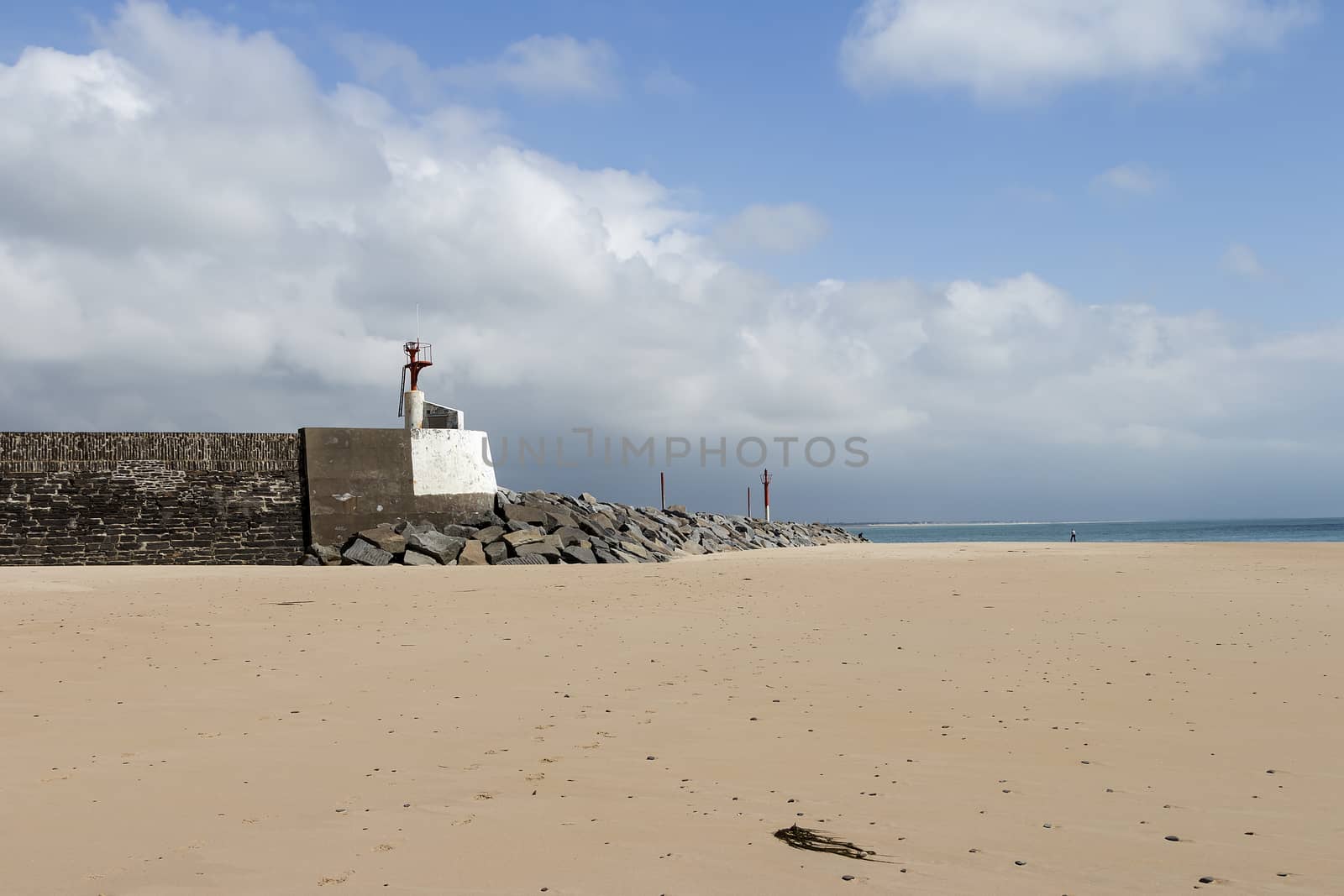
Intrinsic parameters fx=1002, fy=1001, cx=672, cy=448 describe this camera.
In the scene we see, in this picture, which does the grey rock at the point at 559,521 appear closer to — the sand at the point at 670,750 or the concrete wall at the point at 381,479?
the concrete wall at the point at 381,479

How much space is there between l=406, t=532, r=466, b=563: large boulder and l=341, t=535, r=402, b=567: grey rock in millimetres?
528

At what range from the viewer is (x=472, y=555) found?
73.5ft

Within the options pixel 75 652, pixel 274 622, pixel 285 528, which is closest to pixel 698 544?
pixel 285 528

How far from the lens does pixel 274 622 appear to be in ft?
35.9

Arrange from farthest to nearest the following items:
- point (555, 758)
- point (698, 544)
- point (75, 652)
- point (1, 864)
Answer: point (698, 544) → point (75, 652) → point (555, 758) → point (1, 864)

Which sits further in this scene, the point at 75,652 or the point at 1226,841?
the point at 75,652

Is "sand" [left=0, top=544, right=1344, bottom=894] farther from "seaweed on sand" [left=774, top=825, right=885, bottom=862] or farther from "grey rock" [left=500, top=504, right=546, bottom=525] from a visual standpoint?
"grey rock" [left=500, top=504, right=546, bottom=525]

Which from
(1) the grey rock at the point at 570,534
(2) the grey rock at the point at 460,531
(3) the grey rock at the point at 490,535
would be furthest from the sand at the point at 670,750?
(2) the grey rock at the point at 460,531

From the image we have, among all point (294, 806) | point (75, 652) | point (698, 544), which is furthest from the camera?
point (698, 544)

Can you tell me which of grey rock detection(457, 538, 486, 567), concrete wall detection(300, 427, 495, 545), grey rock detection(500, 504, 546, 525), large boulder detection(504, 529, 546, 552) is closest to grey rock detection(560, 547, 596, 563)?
large boulder detection(504, 529, 546, 552)

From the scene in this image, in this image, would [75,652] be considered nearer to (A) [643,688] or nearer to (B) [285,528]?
(A) [643,688]

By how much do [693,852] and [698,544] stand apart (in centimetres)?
2703

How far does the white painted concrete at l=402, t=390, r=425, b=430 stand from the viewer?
27141 mm

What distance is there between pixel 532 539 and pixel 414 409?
6360mm
